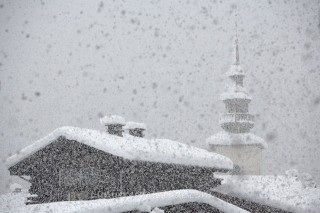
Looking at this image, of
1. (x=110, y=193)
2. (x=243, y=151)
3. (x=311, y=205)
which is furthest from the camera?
(x=243, y=151)

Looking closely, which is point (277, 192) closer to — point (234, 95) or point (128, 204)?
point (128, 204)

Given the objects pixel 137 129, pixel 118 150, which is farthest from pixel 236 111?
pixel 118 150

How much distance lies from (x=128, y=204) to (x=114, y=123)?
24.1ft

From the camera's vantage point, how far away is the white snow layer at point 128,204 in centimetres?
554

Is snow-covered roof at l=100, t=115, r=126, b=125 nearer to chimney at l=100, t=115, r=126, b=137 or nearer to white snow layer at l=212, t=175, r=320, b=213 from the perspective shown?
chimney at l=100, t=115, r=126, b=137

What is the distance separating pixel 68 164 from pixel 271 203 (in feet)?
27.4

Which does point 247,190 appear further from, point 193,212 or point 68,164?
point 193,212

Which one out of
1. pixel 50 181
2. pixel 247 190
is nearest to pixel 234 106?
pixel 247 190

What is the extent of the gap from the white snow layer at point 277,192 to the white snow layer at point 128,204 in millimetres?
8128

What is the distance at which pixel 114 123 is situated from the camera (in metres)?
13.2

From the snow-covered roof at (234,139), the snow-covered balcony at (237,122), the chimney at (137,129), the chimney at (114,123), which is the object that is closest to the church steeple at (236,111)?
the snow-covered balcony at (237,122)

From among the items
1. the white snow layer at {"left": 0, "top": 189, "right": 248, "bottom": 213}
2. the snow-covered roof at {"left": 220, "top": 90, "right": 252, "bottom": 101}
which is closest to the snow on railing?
the snow-covered roof at {"left": 220, "top": 90, "right": 252, "bottom": 101}

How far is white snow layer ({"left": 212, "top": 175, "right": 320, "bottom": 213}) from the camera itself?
49.4 feet

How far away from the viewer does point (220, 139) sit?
2791cm
